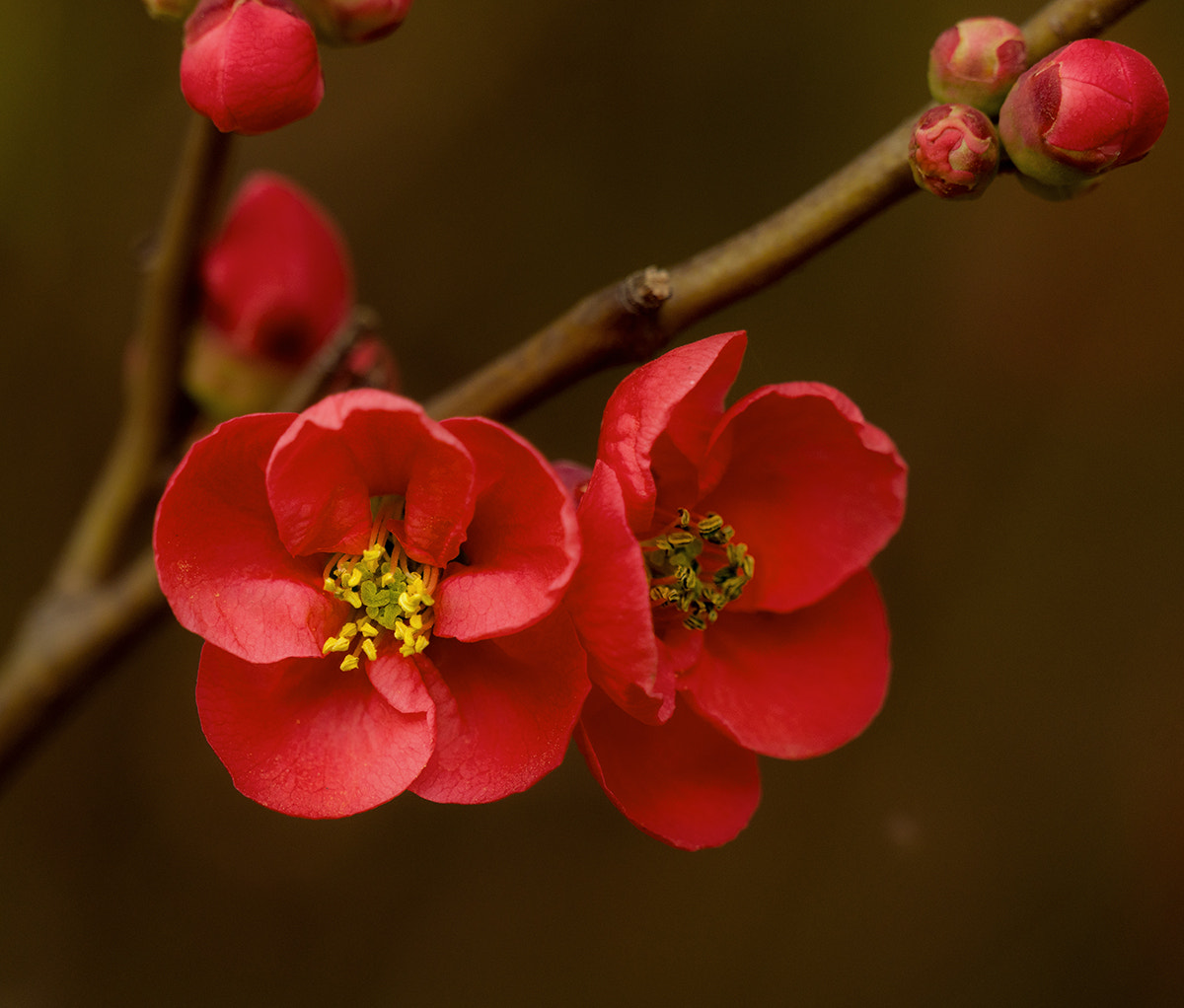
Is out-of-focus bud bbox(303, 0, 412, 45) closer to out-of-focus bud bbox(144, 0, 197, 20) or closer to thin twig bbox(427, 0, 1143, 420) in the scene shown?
out-of-focus bud bbox(144, 0, 197, 20)

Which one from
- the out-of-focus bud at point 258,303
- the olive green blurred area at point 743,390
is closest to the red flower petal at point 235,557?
the out-of-focus bud at point 258,303

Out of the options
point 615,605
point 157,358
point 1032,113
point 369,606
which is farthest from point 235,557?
point 1032,113

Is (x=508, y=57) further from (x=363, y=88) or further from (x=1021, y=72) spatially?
(x=1021, y=72)

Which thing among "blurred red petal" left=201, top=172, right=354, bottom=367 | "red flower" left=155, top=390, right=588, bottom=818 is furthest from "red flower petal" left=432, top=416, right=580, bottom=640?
"blurred red petal" left=201, top=172, right=354, bottom=367

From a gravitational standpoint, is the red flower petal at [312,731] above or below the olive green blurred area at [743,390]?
above

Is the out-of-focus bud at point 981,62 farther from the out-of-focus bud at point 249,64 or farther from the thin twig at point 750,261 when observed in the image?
the out-of-focus bud at point 249,64
